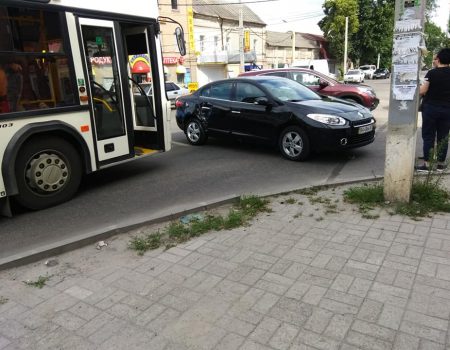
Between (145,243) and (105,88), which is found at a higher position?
(105,88)

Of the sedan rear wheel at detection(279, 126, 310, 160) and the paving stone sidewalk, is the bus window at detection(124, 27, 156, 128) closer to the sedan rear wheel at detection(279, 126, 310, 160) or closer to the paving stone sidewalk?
the sedan rear wheel at detection(279, 126, 310, 160)

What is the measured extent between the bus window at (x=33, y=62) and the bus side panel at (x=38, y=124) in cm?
15

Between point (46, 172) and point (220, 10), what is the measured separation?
124ft

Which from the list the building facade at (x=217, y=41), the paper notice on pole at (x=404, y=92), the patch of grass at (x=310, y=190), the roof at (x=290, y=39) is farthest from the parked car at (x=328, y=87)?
the roof at (x=290, y=39)

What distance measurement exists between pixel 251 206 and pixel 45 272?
243 cm

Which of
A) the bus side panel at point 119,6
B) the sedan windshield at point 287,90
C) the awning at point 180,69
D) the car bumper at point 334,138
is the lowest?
the car bumper at point 334,138

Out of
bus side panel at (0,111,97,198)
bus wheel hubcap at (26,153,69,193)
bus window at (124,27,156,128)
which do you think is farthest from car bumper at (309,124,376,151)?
bus wheel hubcap at (26,153,69,193)

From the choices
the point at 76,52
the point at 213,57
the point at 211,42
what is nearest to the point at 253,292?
the point at 76,52

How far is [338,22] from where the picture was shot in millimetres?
54281

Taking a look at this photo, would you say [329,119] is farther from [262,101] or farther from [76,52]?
[76,52]

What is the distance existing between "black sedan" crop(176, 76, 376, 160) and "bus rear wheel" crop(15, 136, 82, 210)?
12.0 feet

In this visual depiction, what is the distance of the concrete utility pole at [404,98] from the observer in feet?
14.6

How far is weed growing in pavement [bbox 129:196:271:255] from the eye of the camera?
4238 mm

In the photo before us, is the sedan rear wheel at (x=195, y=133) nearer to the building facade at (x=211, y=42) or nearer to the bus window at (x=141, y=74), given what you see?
the bus window at (x=141, y=74)
